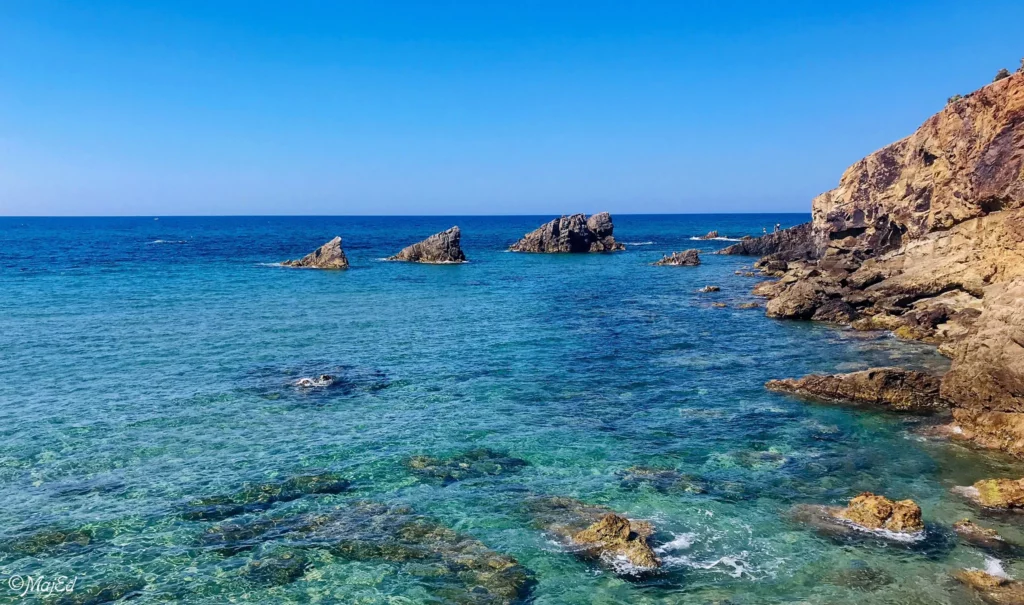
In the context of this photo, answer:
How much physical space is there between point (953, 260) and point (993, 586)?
31.5m

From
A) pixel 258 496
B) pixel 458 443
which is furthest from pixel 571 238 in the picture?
pixel 258 496

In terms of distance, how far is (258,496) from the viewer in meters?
19.6

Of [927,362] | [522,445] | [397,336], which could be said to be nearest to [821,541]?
[522,445]

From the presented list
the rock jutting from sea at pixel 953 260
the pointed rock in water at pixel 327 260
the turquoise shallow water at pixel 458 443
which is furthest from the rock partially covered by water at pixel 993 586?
the pointed rock in water at pixel 327 260

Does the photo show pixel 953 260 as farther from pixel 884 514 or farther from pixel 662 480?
pixel 662 480

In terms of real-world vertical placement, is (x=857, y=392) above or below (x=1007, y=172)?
below

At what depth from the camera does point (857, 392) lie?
93.4 feet

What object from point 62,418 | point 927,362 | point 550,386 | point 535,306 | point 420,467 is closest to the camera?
point 420,467

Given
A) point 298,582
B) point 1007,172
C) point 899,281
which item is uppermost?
point 1007,172

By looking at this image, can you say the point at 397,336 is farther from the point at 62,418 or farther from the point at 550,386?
the point at 62,418

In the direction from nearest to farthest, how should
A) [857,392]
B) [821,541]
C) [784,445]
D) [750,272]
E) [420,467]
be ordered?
[821,541]
[420,467]
[784,445]
[857,392]
[750,272]

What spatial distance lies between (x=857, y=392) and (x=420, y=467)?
18960 millimetres

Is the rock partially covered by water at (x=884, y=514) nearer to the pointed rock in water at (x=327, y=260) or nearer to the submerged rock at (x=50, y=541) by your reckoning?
the submerged rock at (x=50, y=541)

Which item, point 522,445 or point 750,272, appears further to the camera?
point 750,272
